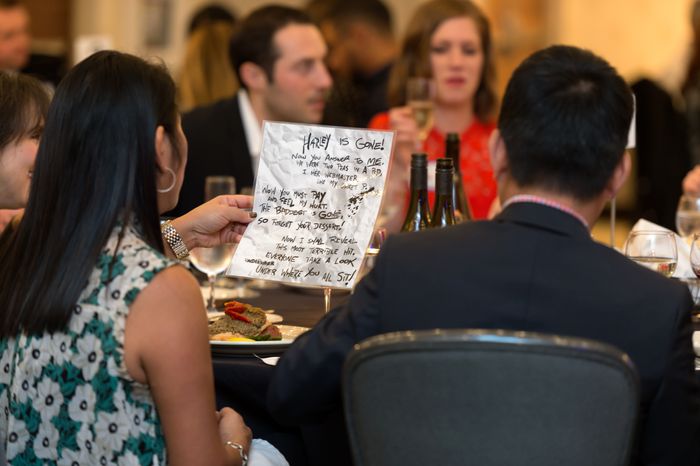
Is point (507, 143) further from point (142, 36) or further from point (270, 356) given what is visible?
point (142, 36)

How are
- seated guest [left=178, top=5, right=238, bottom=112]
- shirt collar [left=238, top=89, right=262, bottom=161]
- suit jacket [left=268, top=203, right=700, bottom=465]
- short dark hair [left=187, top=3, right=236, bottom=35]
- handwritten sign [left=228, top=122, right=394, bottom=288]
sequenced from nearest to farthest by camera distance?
suit jacket [left=268, top=203, right=700, bottom=465]
handwritten sign [left=228, top=122, right=394, bottom=288]
shirt collar [left=238, top=89, right=262, bottom=161]
seated guest [left=178, top=5, right=238, bottom=112]
short dark hair [left=187, top=3, right=236, bottom=35]

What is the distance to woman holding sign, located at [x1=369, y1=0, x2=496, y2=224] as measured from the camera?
3854 millimetres

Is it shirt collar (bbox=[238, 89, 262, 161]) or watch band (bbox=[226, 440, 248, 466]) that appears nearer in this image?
watch band (bbox=[226, 440, 248, 466])

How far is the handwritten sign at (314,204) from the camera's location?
74.3 inches

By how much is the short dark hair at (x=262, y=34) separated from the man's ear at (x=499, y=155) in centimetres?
244

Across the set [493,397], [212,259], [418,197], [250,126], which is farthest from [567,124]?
[250,126]

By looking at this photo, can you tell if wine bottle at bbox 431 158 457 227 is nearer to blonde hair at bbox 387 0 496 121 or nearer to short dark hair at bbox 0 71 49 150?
short dark hair at bbox 0 71 49 150

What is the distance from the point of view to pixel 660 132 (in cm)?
538

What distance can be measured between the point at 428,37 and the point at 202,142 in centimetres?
96

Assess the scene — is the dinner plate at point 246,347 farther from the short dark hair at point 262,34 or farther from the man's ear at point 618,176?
the short dark hair at point 262,34

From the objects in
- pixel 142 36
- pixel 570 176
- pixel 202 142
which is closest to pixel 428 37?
pixel 202 142

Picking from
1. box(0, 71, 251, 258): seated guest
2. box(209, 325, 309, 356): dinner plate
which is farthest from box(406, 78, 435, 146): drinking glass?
box(209, 325, 309, 356): dinner plate

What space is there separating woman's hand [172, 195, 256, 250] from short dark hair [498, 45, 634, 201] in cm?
65

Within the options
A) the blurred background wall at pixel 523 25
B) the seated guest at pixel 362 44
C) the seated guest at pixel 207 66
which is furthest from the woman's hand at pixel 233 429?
the blurred background wall at pixel 523 25
